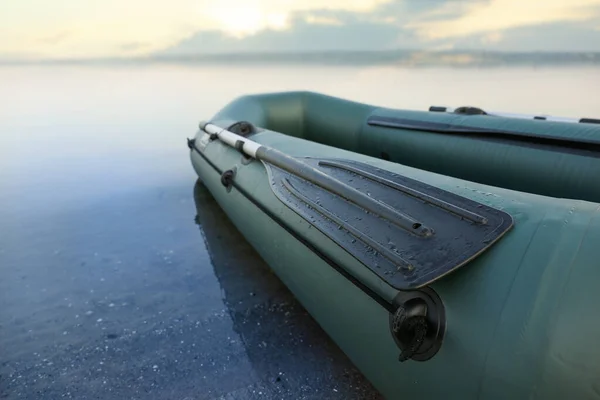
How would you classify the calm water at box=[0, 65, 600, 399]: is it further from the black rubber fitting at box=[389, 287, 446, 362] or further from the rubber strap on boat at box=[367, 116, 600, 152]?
the rubber strap on boat at box=[367, 116, 600, 152]

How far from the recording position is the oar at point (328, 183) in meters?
1.47

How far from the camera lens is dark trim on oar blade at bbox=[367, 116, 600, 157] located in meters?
2.20

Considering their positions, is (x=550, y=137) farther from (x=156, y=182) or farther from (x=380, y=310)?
(x=156, y=182)

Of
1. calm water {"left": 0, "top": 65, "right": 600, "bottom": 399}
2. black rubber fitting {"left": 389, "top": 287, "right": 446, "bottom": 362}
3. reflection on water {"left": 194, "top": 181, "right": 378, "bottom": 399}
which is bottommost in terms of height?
calm water {"left": 0, "top": 65, "right": 600, "bottom": 399}

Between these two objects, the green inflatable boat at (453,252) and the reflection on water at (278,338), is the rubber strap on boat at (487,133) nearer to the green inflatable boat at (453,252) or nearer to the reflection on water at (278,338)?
the green inflatable boat at (453,252)

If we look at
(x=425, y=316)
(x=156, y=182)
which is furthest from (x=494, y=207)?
(x=156, y=182)

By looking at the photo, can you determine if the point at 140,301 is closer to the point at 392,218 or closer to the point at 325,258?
the point at 325,258

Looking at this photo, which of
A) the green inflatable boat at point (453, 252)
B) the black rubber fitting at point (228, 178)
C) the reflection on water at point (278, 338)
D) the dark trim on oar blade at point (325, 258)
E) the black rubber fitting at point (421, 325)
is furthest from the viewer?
the black rubber fitting at point (228, 178)

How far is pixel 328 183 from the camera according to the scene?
1940 millimetres

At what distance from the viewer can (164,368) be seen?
2.07m

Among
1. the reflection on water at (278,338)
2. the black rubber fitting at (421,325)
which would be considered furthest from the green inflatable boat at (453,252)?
the reflection on water at (278,338)

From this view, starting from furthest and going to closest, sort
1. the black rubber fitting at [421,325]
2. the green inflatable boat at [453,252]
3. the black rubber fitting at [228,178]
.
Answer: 1. the black rubber fitting at [228,178]
2. the black rubber fitting at [421,325]
3. the green inflatable boat at [453,252]

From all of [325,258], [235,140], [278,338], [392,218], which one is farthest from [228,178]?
[392,218]

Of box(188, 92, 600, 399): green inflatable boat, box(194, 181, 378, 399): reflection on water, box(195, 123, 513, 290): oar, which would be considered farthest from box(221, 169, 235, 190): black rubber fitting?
box(195, 123, 513, 290): oar
